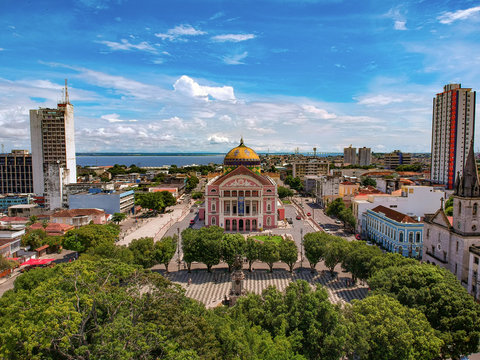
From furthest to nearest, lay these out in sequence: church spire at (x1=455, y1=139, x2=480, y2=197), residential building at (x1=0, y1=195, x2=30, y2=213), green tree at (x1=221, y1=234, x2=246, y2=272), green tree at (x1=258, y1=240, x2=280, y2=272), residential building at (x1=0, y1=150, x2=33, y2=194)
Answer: residential building at (x1=0, y1=150, x2=33, y2=194) < residential building at (x1=0, y1=195, x2=30, y2=213) < green tree at (x1=258, y1=240, x2=280, y2=272) < green tree at (x1=221, y1=234, x2=246, y2=272) < church spire at (x1=455, y1=139, x2=480, y2=197)

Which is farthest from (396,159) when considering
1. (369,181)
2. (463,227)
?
(463,227)

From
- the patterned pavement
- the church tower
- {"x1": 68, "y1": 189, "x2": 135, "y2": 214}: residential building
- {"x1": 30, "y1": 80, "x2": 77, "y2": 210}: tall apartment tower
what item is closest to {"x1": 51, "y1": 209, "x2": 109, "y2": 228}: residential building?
{"x1": 68, "y1": 189, "x2": 135, "y2": 214}: residential building

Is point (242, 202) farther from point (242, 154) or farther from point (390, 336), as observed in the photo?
point (390, 336)

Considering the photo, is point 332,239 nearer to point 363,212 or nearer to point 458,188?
point 458,188

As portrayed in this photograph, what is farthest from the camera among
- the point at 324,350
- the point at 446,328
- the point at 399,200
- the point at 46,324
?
the point at 399,200

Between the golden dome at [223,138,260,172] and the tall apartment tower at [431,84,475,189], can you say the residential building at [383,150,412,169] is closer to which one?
the tall apartment tower at [431,84,475,189]

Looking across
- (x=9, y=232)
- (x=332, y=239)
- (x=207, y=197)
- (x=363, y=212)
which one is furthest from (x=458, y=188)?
(x=9, y=232)

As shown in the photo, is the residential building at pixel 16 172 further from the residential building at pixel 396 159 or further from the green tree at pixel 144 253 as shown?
the residential building at pixel 396 159
